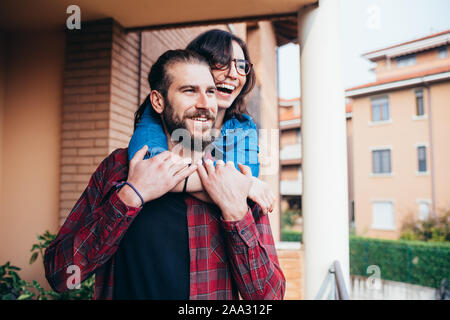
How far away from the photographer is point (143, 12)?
295 centimetres

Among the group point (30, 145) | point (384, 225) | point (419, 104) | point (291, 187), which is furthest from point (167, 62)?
point (291, 187)

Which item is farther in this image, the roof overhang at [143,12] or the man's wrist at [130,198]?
the roof overhang at [143,12]

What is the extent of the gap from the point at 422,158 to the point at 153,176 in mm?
23189

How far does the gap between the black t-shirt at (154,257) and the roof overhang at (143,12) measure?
7.61 ft

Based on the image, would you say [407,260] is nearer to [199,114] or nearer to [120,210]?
[199,114]

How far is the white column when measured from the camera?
9.22 feet

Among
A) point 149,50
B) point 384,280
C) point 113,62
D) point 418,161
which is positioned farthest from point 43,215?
point 418,161

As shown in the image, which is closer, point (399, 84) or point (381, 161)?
point (399, 84)

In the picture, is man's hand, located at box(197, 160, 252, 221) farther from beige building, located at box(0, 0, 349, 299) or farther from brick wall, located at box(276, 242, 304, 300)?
brick wall, located at box(276, 242, 304, 300)

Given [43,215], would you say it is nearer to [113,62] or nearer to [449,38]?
[113,62]

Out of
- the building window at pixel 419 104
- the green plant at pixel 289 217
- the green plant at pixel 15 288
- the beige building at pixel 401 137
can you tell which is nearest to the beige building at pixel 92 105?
the green plant at pixel 15 288

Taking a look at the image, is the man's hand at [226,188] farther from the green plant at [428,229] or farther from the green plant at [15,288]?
the green plant at [428,229]

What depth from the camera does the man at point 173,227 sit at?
932 millimetres

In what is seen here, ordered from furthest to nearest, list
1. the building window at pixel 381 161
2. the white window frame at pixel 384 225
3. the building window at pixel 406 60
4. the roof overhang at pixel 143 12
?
the building window at pixel 406 60 < the building window at pixel 381 161 < the white window frame at pixel 384 225 < the roof overhang at pixel 143 12
